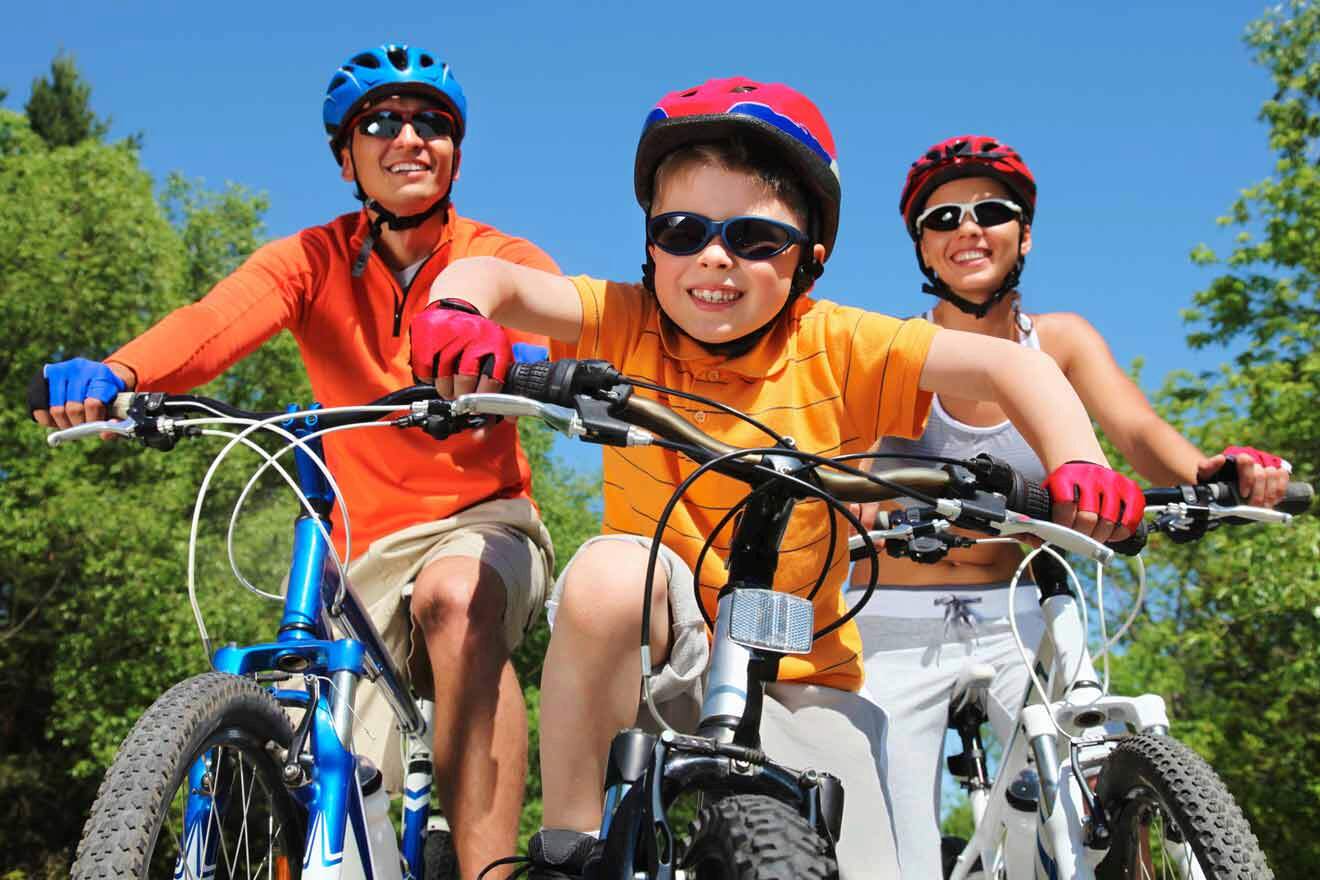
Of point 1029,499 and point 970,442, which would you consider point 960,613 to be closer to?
point 970,442

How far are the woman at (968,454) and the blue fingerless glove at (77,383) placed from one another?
1944 millimetres

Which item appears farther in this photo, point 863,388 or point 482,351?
point 863,388

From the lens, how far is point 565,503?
26859 millimetres

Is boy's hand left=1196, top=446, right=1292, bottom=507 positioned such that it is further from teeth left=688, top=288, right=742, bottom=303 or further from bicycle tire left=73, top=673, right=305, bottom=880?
bicycle tire left=73, top=673, right=305, bottom=880

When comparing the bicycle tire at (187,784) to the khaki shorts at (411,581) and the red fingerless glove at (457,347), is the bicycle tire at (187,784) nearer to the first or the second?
the red fingerless glove at (457,347)

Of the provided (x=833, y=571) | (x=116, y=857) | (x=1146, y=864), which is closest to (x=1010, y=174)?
(x=833, y=571)

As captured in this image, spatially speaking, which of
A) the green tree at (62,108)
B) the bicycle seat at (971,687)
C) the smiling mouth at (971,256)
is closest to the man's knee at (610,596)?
the bicycle seat at (971,687)

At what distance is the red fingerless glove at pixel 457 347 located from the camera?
82.4 inches

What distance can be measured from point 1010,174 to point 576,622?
2.80 m

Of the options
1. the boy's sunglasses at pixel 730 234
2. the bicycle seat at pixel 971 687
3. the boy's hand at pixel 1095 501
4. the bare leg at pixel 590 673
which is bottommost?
the bicycle seat at pixel 971 687

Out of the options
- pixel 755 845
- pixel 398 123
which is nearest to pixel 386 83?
pixel 398 123

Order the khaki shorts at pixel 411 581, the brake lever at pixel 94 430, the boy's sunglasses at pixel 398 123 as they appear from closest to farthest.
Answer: the brake lever at pixel 94 430 → the khaki shorts at pixel 411 581 → the boy's sunglasses at pixel 398 123

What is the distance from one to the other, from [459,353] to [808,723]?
1193 mm

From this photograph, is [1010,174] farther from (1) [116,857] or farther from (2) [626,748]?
(1) [116,857]
